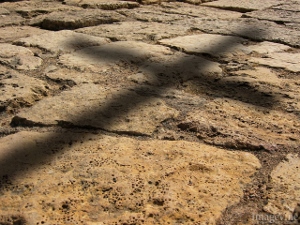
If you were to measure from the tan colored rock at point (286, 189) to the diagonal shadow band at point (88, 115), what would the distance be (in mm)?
442

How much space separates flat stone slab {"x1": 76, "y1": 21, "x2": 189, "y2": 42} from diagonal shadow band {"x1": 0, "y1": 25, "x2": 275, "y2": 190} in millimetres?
285

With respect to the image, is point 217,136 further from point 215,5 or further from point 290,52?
point 215,5

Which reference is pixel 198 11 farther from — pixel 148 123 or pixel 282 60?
pixel 148 123

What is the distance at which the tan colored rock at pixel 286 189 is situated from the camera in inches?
43.7

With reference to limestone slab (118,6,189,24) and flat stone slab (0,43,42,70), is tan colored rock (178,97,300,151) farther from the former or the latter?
limestone slab (118,6,189,24)

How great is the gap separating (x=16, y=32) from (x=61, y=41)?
15.3 inches

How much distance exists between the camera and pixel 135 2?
348 centimetres

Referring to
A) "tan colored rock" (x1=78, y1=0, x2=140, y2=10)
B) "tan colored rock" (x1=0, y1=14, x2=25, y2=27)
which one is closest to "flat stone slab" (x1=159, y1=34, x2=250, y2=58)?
"tan colored rock" (x1=78, y1=0, x2=140, y2=10)

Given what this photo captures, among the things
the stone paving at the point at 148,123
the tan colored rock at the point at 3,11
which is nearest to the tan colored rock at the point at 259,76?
the stone paving at the point at 148,123

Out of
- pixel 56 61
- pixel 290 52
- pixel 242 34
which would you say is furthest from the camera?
pixel 242 34

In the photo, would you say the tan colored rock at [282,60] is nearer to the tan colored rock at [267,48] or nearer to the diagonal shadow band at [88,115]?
the tan colored rock at [267,48]

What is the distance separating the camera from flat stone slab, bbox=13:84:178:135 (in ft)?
5.11

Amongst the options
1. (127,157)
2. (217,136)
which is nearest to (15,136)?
(127,157)

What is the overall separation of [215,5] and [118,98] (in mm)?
2102
